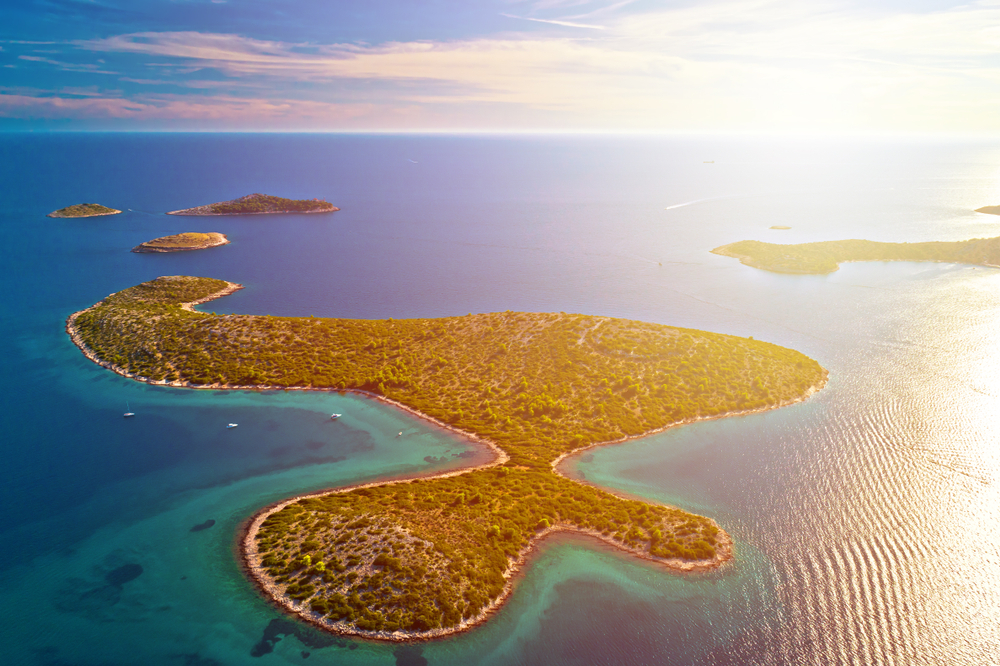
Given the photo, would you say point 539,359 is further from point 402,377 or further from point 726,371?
point 726,371

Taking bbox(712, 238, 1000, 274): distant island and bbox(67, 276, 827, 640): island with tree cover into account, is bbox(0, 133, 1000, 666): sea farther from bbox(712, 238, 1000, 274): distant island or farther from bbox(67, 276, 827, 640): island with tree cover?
bbox(712, 238, 1000, 274): distant island

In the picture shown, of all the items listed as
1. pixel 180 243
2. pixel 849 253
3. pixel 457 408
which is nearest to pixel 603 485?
pixel 457 408

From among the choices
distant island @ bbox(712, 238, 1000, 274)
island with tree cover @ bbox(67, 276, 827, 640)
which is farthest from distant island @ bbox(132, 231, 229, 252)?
distant island @ bbox(712, 238, 1000, 274)

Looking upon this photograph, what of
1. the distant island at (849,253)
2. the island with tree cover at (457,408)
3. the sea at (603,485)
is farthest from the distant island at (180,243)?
the distant island at (849,253)

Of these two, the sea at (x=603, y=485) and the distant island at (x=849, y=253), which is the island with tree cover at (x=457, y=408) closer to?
the sea at (x=603, y=485)

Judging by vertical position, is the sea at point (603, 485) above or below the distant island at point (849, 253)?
below

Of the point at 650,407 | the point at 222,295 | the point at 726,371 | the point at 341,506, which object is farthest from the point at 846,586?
the point at 222,295

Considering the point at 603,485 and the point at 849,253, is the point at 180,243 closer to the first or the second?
the point at 603,485
